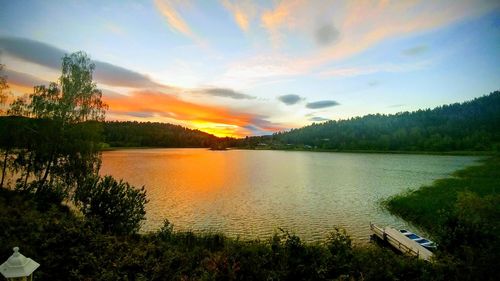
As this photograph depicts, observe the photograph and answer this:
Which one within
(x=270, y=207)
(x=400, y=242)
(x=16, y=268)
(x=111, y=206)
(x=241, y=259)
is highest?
(x=16, y=268)

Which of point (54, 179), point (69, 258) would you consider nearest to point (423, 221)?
point (69, 258)

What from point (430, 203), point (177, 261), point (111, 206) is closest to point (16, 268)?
point (177, 261)

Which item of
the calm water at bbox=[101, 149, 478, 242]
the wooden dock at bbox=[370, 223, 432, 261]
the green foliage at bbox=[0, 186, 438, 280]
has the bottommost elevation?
the calm water at bbox=[101, 149, 478, 242]

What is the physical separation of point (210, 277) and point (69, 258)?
8504 mm

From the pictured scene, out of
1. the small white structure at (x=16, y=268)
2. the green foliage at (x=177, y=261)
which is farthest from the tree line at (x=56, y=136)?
the small white structure at (x=16, y=268)

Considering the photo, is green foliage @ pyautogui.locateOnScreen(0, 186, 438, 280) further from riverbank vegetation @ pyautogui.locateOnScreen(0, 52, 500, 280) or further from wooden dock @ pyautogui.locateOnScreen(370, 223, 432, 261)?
wooden dock @ pyautogui.locateOnScreen(370, 223, 432, 261)

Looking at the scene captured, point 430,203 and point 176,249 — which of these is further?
point 430,203

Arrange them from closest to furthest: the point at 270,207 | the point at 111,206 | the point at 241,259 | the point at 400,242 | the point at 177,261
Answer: the point at 241,259 < the point at 177,261 < the point at 111,206 < the point at 400,242 < the point at 270,207

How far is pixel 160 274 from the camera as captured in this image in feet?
50.6

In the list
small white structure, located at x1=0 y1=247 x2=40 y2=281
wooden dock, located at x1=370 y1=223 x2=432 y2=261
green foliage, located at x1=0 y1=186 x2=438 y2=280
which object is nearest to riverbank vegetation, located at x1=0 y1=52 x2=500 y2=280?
green foliage, located at x1=0 y1=186 x2=438 y2=280

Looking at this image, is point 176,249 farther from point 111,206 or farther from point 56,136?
point 56,136

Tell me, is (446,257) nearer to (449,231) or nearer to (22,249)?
(449,231)

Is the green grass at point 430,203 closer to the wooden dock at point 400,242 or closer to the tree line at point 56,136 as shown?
the wooden dock at point 400,242

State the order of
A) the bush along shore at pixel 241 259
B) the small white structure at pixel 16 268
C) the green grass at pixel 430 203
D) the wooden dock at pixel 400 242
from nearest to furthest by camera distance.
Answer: the small white structure at pixel 16 268 → the bush along shore at pixel 241 259 → the wooden dock at pixel 400 242 → the green grass at pixel 430 203
